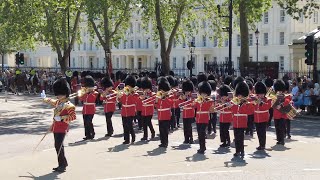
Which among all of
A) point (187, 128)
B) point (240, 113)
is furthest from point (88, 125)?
point (240, 113)

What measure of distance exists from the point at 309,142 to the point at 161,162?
525 cm

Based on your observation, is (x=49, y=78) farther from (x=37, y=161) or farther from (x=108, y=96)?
(x=37, y=161)

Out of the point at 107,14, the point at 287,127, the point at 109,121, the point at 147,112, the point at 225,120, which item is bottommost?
the point at 287,127

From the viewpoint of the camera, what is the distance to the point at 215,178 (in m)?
11.5

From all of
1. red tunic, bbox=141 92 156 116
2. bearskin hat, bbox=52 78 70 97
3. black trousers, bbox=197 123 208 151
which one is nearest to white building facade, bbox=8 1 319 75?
red tunic, bbox=141 92 156 116

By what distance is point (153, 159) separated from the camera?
1372 centimetres

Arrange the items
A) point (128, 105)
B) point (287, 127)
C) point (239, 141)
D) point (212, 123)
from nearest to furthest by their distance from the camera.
Answer: point (239, 141) → point (128, 105) → point (287, 127) → point (212, 123)

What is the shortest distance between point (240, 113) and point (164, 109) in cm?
234

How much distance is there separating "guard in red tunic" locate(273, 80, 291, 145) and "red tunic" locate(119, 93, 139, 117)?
3.70 metres

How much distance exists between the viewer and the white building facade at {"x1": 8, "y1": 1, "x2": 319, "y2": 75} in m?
66.1

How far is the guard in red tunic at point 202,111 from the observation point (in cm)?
1448

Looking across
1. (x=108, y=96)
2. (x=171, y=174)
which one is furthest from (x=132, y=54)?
(x=171, y=174)

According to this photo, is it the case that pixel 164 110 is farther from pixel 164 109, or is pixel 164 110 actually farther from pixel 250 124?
pixel 250 124

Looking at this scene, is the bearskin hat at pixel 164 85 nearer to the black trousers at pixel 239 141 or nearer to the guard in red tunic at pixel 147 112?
the guard in red tunic at pixel 147 112
